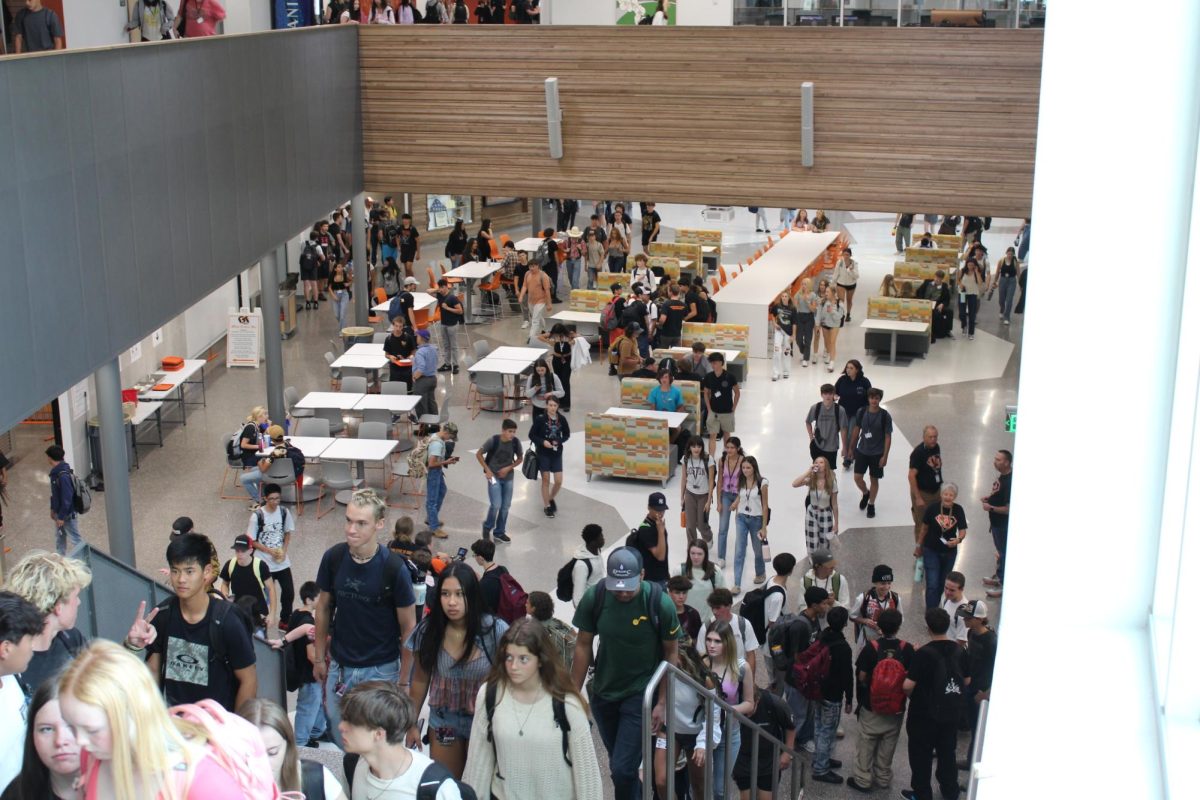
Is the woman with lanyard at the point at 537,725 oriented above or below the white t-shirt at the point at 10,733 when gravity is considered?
below

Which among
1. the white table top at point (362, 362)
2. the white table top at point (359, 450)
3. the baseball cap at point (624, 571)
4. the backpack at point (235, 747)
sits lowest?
the white table top at point (359, 450)

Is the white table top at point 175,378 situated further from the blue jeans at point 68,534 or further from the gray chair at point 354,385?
the blue jeans at point 68,534

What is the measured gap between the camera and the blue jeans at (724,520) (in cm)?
1255

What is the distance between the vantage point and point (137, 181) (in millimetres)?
11711

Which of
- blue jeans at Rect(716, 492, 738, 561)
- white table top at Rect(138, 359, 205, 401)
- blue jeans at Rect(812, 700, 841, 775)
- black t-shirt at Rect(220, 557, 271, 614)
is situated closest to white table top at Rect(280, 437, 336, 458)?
white table top at Rect(138, 359, 205, 401)

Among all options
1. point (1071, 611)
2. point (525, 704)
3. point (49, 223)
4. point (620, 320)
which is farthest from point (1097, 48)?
point (620, 320)

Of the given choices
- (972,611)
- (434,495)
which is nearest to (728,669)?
(972,611)

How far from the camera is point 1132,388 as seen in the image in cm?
252

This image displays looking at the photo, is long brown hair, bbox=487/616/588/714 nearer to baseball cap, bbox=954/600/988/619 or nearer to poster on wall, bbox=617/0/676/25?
baseball cap, bbox=954/600/988/619

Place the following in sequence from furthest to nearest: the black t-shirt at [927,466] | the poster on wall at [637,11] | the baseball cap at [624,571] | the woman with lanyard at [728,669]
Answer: the poster on wall at [637,11] < the black t-shirt at [927,466] < the woman with lanyard at [728,669] < the baseball cap at [624,571]

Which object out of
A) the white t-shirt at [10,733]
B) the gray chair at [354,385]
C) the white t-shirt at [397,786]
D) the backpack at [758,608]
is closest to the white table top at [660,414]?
the gray chair at [354,385]

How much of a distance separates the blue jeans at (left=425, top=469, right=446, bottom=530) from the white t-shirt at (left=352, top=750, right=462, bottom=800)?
29.7ft

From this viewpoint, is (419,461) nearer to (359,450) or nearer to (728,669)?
(359,450)

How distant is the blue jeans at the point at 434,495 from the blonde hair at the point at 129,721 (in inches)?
409
